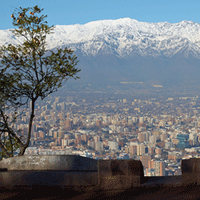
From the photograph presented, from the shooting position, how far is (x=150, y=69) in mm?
163875

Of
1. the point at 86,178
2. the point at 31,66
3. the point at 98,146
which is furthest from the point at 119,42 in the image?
the point at 86,178

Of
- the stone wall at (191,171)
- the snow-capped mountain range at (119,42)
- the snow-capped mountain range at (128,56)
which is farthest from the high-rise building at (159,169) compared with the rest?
the snow-capped mountain range at (119,42)

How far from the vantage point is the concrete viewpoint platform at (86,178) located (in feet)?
13.6

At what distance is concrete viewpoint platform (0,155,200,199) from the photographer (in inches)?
163

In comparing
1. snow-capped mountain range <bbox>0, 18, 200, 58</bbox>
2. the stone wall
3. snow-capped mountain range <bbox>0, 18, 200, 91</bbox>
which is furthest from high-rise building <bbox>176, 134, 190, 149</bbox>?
snow-capped mountain range <bbox>0, 18, 200, 58</bbox>

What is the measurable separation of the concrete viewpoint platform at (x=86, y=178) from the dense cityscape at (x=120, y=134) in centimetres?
239

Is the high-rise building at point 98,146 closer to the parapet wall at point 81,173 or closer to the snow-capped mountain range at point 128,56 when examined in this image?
the parapet wall at point 81,173

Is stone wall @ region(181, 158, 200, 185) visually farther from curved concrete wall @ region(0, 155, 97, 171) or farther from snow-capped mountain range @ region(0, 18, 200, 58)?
snow-capped mountain range @ region(0, 18, 200, 58)

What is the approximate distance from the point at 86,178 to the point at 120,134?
4094 cm

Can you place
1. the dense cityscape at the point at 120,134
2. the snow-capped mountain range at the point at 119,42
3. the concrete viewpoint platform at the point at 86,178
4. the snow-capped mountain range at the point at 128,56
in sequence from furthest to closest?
the snow-capped mountain range at the point at 119,42 → the snow-capped mountain range at the point at 128,56 → the dense cityscape at the point at 120,134 → the concrete viewpoint platform at the point at 86,178

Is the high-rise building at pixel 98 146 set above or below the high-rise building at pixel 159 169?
below

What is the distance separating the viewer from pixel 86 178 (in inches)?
174

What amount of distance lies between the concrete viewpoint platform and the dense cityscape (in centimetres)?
239

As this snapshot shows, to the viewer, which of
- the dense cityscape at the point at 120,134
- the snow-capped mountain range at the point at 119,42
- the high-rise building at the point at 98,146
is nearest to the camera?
the dense cityscape at the point at 120,134
